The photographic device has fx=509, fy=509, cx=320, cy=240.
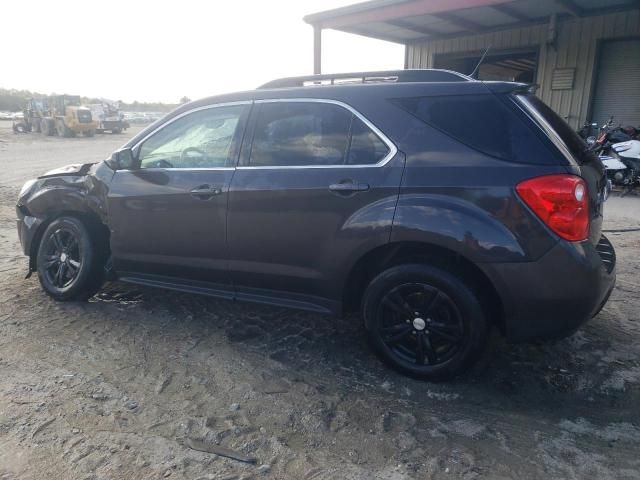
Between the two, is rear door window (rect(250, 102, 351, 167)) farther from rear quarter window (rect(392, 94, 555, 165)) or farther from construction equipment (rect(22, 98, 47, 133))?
construction equipment (rect(22, 98, 47, 133))

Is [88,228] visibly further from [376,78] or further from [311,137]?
[376,78]

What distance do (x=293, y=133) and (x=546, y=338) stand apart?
198 cm

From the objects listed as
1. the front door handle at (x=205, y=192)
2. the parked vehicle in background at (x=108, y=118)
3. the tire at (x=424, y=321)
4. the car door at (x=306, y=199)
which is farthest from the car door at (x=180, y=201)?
the parked vehicle in background at (x=108, y=118)

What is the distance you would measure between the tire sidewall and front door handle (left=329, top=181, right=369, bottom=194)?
2.29 m

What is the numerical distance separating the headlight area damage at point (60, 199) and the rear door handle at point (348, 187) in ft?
6.47

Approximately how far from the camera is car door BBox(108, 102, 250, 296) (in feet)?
11.6

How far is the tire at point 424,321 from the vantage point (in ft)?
9.53

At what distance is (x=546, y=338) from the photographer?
9.33 ft

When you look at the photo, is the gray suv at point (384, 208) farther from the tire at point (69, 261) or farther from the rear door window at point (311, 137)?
the tire at point (69, 261)

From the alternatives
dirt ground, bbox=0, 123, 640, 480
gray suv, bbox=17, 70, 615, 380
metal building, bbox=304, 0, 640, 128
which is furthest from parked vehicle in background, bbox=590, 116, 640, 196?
gray suv, bbox=17, 70, 615, 380

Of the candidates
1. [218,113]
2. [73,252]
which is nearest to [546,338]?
[218,113]

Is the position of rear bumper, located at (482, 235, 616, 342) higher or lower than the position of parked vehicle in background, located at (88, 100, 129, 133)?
lower

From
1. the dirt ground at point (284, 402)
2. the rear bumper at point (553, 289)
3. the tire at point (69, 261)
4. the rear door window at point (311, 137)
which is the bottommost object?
the dirt ground at point (284, 402)

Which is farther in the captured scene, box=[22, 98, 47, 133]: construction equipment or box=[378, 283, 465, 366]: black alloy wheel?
box=[22, 98, 47, 133]: construction equipment
